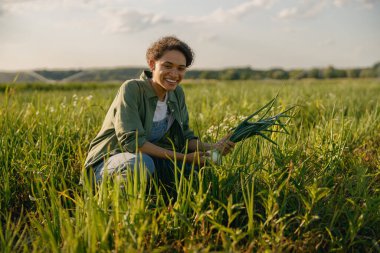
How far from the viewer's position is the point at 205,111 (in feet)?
13.9

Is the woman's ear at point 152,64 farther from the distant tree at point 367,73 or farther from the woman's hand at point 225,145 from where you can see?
the distant tree at point 367,73


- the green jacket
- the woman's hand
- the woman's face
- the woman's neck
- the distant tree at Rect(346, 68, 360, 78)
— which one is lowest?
the woman's hand

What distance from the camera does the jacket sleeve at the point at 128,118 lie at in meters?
2.30

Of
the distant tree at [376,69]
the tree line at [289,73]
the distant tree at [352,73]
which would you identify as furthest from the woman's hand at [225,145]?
the distant tree at [376,69]

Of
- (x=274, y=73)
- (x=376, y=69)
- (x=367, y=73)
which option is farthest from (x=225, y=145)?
(x=376, y=69)

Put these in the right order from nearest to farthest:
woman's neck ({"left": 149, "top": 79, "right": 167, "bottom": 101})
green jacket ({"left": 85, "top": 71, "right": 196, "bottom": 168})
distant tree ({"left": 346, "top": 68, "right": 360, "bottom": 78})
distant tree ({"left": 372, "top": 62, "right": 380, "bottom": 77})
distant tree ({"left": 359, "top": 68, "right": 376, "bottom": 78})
→ green jacket ({"left": 85, "top": 71, "right": 196, "bottom": 168}) → woman's neck ({"left": 149, "top": 79, "right": 167, "bottom": 101}) → distant tree ({"left": 346, "top": 68, "right": 360, "bottom": 78}) → distant tree ({"left": 359, "top": 68, "right": 376, "bottom": 78}) → distant tree ({"left": 372, "top": 62, "right": 380, "bottom": 77})

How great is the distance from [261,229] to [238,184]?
364mm

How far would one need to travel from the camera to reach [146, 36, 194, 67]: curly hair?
8.23 ft

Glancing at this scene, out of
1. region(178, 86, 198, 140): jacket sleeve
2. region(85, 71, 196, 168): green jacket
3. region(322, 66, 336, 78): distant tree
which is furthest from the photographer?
region(322, 66, 336, 78): distant tree

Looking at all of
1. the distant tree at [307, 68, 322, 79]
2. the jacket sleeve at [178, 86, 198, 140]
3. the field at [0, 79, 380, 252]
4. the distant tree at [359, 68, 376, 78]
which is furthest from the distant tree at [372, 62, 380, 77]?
the jacket sleeve at [178, 86, 198, 140]

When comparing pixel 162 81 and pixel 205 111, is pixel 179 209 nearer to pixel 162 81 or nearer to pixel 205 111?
pixel 162 81

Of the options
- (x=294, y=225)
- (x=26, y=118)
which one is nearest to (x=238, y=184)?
(x=294, y=225)

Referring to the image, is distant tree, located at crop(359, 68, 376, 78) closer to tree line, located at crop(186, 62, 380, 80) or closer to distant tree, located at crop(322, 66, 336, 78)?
tree line, located at crop(186, 62, 380, 80)

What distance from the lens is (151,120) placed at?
2.57 meters
